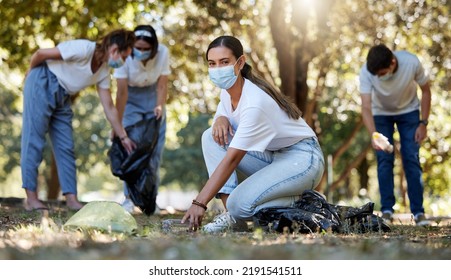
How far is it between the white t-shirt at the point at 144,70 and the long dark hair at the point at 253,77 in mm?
2511

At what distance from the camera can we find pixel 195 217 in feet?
14.8

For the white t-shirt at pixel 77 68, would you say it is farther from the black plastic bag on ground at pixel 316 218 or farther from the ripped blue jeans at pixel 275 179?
the black plastic bag on ground at pixel 316 218

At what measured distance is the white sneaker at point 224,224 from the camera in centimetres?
468

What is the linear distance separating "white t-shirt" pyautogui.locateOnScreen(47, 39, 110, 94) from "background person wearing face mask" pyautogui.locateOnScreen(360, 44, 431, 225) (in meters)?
2.75

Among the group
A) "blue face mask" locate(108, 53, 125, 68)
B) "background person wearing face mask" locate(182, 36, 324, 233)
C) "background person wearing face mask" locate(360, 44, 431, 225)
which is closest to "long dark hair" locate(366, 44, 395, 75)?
"background person wearing face mask" locate(360, 44, 431, 225)

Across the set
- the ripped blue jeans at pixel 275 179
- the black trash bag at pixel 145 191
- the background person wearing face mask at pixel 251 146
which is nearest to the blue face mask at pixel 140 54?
the black trash bag at pixel 145 191

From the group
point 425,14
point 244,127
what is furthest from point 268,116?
point 425,14

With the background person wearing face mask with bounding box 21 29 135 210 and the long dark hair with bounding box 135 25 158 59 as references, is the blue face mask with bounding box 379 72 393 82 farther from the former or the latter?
the background person wearing face mask with bounding box 21 29 135 210

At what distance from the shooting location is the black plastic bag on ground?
185 inches

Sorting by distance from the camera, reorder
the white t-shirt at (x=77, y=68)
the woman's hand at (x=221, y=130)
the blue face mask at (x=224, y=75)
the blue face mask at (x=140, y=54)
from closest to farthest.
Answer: the blue face mask at (x=224, y=75), the woman's hand at (x=221, y=130), the white t-shirt at (x=77, y=68), the blue face mask at (x=140, y=54)

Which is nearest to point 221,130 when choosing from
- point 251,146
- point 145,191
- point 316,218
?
point 251,146

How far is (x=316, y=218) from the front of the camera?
4.74 meters

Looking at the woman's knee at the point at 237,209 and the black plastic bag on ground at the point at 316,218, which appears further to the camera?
the woman's knee at the point at 237,209
